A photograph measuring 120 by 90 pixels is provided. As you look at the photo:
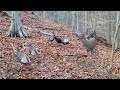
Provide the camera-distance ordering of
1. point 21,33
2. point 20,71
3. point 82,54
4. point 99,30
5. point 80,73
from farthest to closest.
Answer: point 99,30, point 21,33, point 82,54, point 80,73, point 20,71

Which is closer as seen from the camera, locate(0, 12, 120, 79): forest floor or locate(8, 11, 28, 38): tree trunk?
locate(0, 12, 120, 79): forest floor

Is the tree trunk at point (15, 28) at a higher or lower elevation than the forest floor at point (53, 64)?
higher

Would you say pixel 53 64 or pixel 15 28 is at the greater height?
pixel 15 28

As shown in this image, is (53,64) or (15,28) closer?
(53,64)

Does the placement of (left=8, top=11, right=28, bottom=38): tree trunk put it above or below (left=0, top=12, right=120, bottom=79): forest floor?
above

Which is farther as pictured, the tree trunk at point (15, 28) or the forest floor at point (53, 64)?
the tree trunk at point (15, 28)
